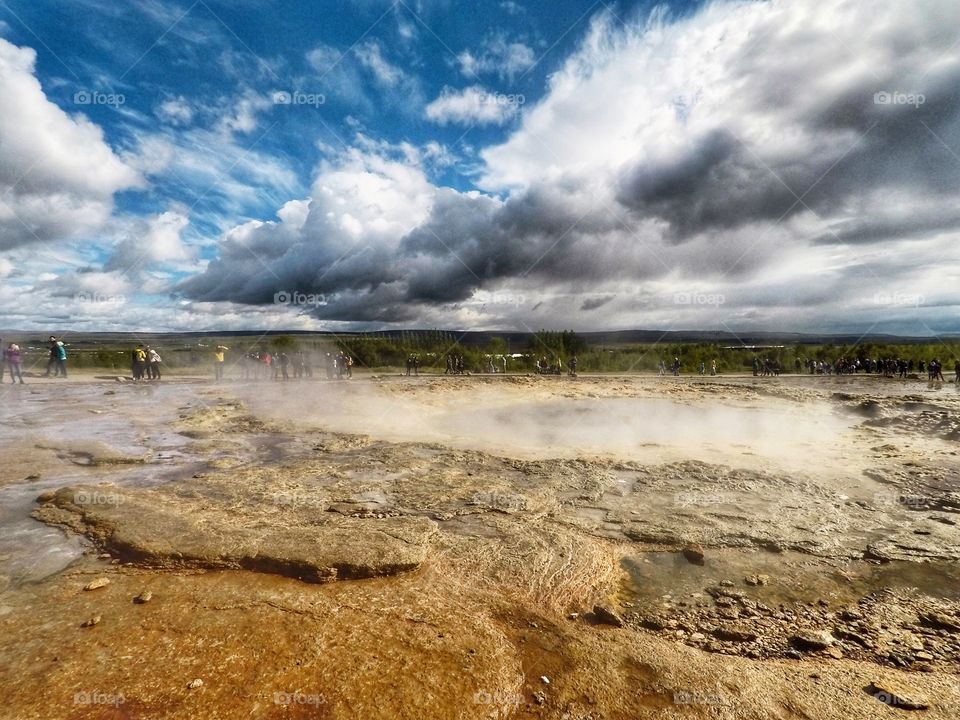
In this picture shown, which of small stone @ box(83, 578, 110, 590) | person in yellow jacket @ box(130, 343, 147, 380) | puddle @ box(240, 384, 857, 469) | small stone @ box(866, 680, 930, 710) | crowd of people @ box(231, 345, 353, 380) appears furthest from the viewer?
crowd of people @ box(231, 345, 353, 380)

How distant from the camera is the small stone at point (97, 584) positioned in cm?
361

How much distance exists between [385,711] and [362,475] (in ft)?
15.6

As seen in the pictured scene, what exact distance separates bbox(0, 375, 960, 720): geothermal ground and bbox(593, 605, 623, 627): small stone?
0.06 feet

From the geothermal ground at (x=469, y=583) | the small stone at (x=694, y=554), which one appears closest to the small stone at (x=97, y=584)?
the geothermal ground at (x=469, y=583)

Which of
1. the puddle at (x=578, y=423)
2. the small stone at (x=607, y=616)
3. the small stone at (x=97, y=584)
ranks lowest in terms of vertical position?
the puddle at (x=578, y=423)

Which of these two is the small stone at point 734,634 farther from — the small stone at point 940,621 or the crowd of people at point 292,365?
the crowd of people at point 292,365

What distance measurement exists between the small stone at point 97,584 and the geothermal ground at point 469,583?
0.07ft

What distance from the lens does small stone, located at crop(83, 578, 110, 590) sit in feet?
11.9

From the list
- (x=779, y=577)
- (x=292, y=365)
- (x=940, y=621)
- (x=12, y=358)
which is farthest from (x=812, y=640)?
(x=292, y=365)

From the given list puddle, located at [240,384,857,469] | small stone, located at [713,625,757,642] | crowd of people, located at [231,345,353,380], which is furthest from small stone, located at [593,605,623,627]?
crowd of people, located at [231,345,353,380]

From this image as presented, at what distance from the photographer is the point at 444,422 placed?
13.8 m

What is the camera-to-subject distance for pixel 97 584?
3.64 m

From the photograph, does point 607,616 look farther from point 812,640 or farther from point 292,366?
point 292,366

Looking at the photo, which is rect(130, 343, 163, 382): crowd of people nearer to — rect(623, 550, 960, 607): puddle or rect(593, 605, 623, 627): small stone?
rect(623, 550, 960, 607): puddle
